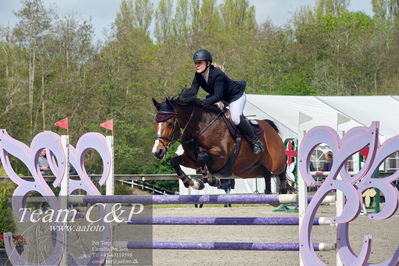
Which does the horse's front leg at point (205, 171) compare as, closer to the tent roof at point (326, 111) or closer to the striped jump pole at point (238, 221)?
the striped jump pole at point (238, 221)

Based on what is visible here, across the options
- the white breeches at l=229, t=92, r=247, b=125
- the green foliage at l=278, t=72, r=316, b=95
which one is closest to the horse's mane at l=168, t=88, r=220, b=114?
the white breeches at l=229, t=92, r=247, b=125

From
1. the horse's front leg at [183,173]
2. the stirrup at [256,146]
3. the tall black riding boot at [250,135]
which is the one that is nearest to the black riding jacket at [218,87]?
the tall black riding boot at [250,135]

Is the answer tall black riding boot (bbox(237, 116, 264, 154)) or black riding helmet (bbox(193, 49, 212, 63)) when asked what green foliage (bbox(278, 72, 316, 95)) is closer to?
tall black riding boot (bbox(237, 116, 264, 154))

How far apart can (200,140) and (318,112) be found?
13.7 metres

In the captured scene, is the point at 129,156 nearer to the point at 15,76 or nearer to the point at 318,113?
the point at 15,76

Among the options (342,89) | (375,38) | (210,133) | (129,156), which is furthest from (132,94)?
(210,133)

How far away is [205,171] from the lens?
20.3 feet

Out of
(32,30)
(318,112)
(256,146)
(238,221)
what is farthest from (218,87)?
(32,30)

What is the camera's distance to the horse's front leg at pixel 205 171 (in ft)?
20.2

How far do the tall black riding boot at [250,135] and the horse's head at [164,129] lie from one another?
0.79 metres

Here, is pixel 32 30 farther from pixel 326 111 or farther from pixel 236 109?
pixel 236 109

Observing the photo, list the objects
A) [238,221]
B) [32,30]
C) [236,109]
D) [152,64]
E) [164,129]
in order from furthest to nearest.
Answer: [152,64], [32,30], [236,109], [164,129], [238,221]

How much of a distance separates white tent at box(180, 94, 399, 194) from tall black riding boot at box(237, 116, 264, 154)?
10732 millimetres

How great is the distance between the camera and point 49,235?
6.21 meters
